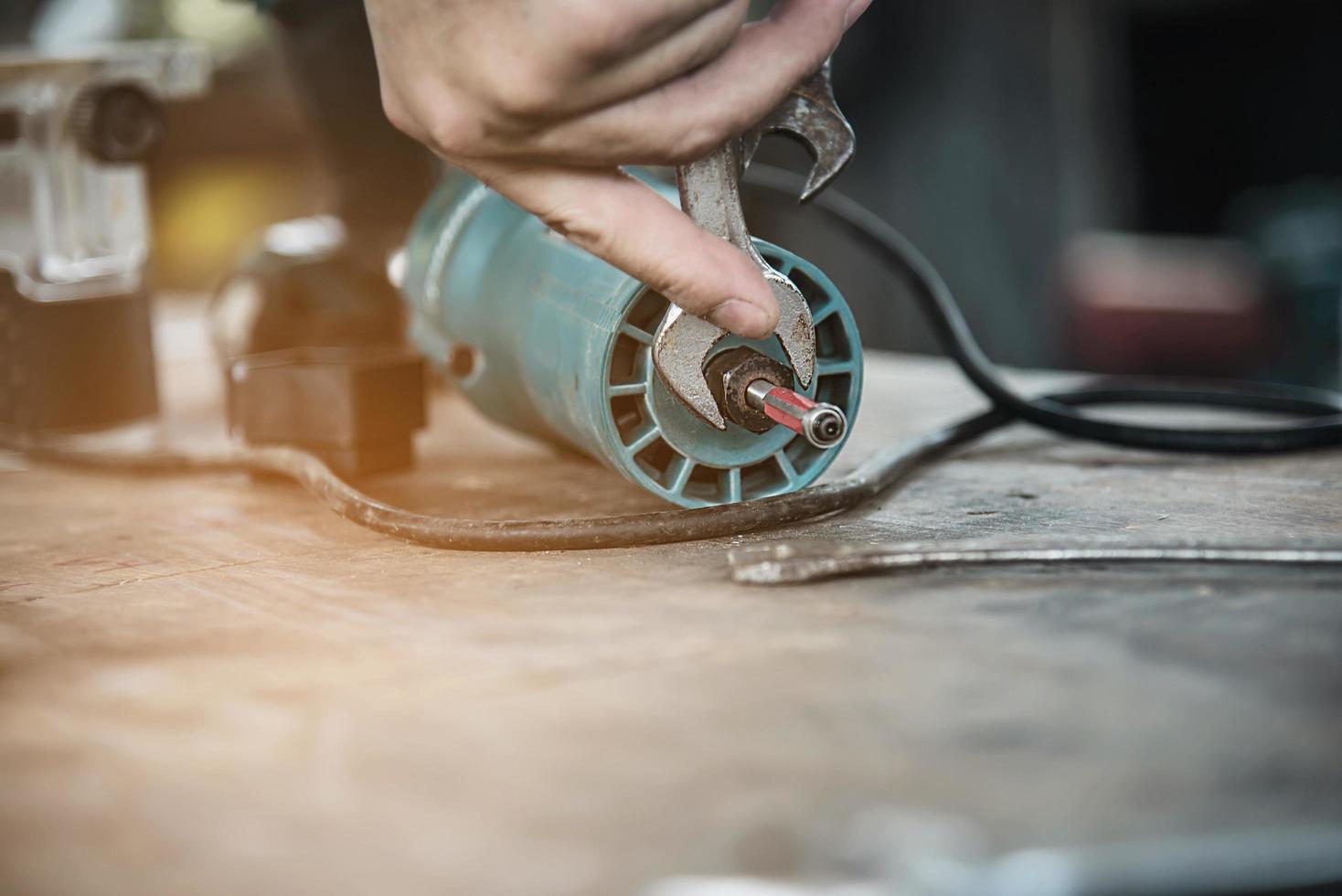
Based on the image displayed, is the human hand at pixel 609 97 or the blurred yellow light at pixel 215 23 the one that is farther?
the blurred yellow light at pixel 215 23

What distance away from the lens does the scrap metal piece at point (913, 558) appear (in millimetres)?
889

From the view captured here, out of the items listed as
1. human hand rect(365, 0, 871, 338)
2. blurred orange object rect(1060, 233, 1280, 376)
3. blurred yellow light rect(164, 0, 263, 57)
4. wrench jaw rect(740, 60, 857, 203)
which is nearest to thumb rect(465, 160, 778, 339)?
human hand rect(365, 0, 871, 338)

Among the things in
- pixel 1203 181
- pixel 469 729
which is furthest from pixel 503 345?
pixel 1203 181

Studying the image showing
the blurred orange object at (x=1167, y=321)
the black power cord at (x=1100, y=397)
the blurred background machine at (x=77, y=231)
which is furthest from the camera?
the blurred orange object at (x=1167, y=321)

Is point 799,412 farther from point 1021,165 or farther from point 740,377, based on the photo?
point 1021,165

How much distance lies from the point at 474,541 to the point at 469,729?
35 centimetres

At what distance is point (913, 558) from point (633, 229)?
30cm

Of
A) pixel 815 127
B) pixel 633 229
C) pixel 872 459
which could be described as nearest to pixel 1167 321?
pixel 872 459

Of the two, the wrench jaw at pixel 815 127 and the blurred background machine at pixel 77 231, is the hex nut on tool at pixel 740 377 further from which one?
the blurred background machine at pixel 77 231

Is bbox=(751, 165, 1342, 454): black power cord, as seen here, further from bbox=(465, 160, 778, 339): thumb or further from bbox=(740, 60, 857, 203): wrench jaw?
bbox=(465, 160, 778, 339): thumb

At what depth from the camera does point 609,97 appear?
828mm

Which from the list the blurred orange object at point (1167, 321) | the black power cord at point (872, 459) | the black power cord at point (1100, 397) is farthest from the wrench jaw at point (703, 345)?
the blurred orange object at point (1167, 321)

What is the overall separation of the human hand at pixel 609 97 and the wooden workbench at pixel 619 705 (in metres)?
0.23

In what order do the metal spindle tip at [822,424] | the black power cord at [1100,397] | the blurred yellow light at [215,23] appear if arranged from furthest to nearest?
the blurred yellow light at [215,23], the black power cord at [1100,397], the metal spindle tip at [822,424]
